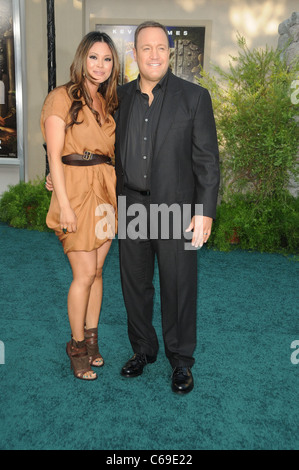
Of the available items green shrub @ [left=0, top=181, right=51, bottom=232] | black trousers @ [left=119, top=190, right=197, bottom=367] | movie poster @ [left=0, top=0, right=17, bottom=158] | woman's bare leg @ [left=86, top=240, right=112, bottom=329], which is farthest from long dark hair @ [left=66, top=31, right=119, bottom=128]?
movie poster @ [left=0, top=0, right=17, bottom=158]

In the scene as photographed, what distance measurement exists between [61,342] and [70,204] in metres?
1.09

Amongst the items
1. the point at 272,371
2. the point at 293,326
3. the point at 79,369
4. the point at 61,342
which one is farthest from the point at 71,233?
the point at 293,326

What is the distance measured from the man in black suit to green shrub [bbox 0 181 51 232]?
382 centimetres

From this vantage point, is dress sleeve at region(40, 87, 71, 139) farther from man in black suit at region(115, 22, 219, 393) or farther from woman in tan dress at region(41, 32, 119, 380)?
man in black suit at region(115, 22, 219, 393)

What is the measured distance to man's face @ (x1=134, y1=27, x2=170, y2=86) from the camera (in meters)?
2.04

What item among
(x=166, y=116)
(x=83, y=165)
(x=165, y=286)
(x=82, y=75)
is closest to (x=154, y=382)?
(x=165, y=286)

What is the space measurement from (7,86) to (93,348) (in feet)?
17.2

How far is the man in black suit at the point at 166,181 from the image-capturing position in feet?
6.91

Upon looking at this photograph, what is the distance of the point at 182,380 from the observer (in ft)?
7.66

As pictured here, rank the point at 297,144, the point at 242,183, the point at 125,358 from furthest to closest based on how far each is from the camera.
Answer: the point at 242,183, the point at 297,144, the point at 125,358

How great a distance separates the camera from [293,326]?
128 inches

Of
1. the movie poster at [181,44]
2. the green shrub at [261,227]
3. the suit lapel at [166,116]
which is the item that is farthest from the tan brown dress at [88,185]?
the movie poster at [181,44]

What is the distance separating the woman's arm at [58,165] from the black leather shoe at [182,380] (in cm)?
96
